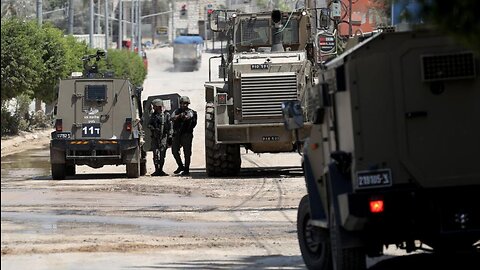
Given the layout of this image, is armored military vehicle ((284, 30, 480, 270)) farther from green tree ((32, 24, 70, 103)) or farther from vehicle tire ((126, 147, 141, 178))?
green tree ((32, 24, 70, 103))

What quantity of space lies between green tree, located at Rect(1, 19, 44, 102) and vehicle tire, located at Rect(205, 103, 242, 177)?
50.2ft

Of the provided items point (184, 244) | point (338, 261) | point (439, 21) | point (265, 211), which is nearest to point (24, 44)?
point (265, 211)

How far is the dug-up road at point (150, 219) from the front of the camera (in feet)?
44.8

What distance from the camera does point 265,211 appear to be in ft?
62.8

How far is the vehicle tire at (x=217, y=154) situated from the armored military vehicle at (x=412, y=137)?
15.4 m

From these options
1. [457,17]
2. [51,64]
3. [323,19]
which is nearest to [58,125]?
[323,19]

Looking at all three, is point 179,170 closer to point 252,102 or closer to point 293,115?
point 252,102

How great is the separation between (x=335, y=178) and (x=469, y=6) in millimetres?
3412

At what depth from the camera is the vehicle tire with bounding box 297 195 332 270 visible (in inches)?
475

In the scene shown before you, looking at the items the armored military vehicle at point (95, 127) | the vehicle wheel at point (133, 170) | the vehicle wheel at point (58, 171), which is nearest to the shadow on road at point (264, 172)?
the vehicle wheel at point (133, 170)

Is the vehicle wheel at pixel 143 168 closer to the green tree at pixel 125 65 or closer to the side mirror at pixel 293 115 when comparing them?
the side mirror at pixel 293 115

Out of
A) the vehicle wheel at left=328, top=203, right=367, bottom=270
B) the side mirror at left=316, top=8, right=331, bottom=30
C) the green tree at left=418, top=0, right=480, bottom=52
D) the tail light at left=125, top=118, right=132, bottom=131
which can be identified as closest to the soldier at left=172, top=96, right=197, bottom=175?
the tail light at left=125, top=118, right=132, bottom=131

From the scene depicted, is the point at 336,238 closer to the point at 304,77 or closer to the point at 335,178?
the point at 335,178

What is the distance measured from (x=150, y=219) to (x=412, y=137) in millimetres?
8038
